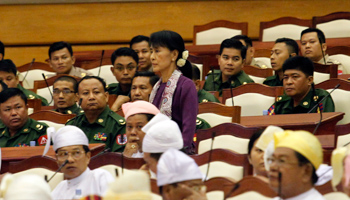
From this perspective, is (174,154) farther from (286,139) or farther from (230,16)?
(230,16)

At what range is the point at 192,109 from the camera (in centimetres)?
379

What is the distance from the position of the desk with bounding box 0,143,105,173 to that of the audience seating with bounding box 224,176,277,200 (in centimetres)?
138

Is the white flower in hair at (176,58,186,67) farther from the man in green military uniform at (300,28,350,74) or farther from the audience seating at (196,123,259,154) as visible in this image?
the man in green military uniform at (300,28,350,74)

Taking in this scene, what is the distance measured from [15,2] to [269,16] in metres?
2.78

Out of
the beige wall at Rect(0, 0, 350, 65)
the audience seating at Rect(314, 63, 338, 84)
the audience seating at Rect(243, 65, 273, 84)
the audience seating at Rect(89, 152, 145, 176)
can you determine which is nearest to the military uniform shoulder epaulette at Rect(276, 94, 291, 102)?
the audience seating at Rect(314, 63, 338, 84)

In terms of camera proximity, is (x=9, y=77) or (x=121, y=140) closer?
(x=121, y=140)

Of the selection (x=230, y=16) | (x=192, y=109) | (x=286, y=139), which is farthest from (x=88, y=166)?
(x=230, y=16)

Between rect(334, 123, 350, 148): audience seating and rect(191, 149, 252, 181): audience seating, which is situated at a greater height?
rect(334, 123, 350, 148): audience seating

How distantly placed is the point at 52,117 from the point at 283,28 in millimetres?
2937

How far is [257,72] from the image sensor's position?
6.13 metres

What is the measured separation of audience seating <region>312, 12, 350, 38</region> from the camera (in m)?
7.03

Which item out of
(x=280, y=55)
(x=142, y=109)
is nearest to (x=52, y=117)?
(x=142, y=109)

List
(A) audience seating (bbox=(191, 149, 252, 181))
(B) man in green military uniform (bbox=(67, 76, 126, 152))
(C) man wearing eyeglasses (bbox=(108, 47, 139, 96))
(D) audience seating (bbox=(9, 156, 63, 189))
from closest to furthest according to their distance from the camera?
1. (A) audience seating (bbox=(191, 149, 252, 181))
2. (D) audience seating (bbox=(9, 156, 63, 189))
3. (B) man in green military uniform (bbox=(67, 76, 126, 152))
4. (C) man wearing eyeglasses (bbox=(108, 47, 139, 96))

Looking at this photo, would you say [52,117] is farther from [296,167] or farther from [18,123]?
[296,167]
